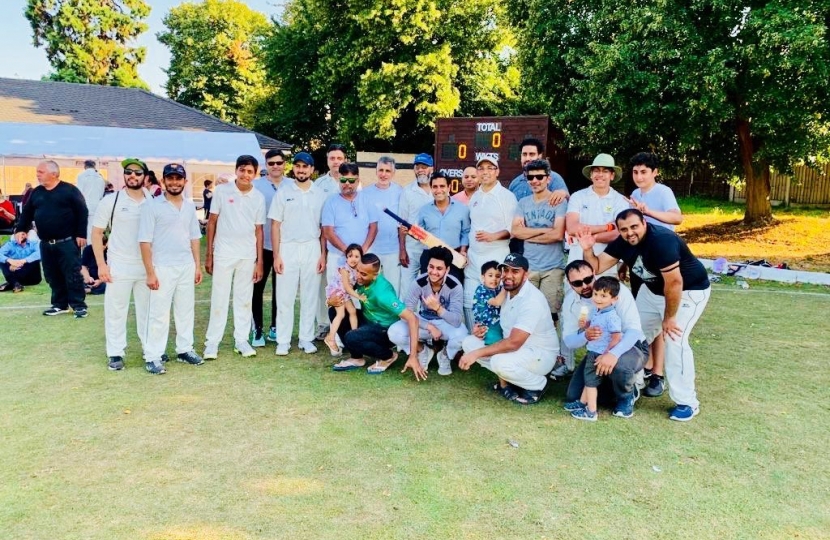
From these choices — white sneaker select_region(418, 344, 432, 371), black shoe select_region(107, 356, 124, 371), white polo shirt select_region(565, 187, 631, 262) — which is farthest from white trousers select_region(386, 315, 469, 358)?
black shoe select_region(107, 356, 124, 371)

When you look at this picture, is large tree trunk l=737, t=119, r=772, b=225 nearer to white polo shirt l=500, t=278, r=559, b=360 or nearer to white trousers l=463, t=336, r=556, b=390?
white polo shirt l=500, t=278, r=559, b=360

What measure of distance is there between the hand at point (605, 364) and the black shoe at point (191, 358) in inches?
133

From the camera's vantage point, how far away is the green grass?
2918 mm

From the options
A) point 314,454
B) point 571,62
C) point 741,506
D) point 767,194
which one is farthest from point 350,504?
point 767,194

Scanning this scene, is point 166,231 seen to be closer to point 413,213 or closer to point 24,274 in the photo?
point 413,213

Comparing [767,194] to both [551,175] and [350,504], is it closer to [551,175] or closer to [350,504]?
[551,175]

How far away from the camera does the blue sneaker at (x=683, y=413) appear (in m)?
4.20

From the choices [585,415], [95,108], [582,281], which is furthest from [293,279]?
[95,108]

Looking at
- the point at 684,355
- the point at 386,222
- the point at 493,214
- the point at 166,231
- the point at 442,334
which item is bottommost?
the point at 442,334

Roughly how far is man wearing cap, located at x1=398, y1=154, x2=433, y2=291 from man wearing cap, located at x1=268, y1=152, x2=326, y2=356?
33.1 inches

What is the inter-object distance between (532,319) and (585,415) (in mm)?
758

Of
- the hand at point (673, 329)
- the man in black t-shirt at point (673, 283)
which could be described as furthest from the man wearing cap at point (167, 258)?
the hand at point (673, 329)

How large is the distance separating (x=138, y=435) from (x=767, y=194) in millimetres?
16561

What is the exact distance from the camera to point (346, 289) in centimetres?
533
